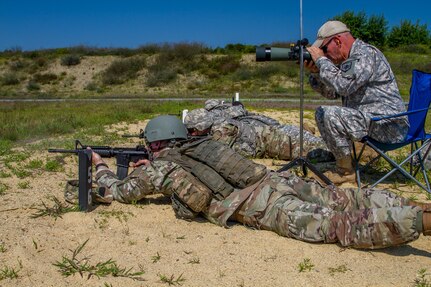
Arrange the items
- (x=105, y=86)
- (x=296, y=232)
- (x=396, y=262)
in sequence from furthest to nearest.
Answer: (x=105, y=86) < (x=296, y=232) < (x=396, y=262)

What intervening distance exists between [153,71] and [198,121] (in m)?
27.5

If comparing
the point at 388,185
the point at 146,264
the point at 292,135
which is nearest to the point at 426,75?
the point at 388,185

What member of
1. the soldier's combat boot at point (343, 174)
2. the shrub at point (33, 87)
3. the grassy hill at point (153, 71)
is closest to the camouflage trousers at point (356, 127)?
the soldier's combat boot at point (343, 174)

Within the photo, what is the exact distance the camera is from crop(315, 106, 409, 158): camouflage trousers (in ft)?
16.6

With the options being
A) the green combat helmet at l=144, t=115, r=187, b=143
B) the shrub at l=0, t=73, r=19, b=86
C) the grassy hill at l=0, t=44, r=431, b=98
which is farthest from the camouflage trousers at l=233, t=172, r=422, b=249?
the shrub at l=0, t=73, r=19, b=86

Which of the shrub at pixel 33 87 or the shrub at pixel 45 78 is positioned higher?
Result: the shrub at pixel 45 78

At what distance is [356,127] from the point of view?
507 cm

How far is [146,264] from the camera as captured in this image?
11.3 feet

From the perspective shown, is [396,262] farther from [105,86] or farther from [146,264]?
[105,86]

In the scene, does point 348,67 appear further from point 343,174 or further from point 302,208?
point 302,208

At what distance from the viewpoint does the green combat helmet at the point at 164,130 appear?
4699 mm

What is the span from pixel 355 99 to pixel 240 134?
6.39 feet

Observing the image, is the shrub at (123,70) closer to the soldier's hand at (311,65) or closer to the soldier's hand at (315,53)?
the soldier's hand at (311,65)

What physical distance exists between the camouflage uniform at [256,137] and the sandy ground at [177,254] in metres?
2.33
